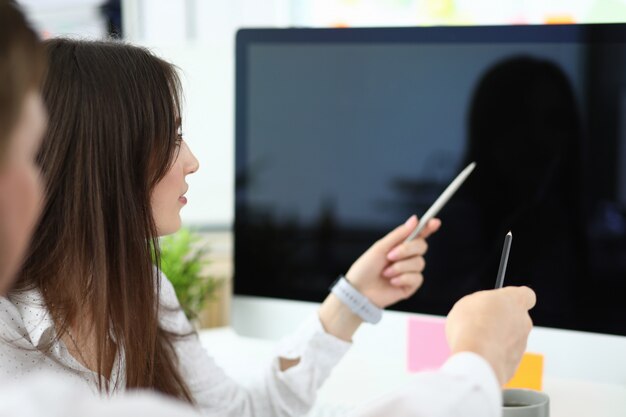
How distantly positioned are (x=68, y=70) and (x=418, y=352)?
60 cm

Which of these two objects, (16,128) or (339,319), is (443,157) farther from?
(16,128)

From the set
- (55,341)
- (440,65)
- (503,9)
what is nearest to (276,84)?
(440,65)

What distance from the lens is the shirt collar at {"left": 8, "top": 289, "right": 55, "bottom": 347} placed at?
0.96 m

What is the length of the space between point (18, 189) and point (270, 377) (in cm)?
75

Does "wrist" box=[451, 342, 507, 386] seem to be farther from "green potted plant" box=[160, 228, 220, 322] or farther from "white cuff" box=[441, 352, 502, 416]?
"green potted plant" box=[160, 228, 220, 322]

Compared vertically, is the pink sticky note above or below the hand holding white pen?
below

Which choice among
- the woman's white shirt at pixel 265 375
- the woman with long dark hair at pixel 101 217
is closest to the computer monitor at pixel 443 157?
the woman's white shirt at pixel 265 375

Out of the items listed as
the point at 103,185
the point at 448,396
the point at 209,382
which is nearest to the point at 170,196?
the point at 103,185

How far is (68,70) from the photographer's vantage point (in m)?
0.98

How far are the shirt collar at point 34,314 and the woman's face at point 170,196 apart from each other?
0.16m

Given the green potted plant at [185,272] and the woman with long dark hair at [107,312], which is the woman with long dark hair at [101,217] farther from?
the green potted plant at [185,272]

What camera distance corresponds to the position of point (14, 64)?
19.1 inches

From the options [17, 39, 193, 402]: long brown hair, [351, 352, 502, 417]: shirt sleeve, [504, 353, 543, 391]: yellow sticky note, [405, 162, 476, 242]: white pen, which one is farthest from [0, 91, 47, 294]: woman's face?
[504, 353, 543, 391]: yellow sticky note

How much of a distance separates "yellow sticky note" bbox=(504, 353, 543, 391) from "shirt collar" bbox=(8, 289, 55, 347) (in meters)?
0.56
